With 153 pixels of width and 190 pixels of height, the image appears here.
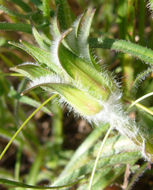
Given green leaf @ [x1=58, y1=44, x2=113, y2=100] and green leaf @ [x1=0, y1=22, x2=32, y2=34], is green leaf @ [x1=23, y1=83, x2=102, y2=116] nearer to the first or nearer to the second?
green leaf @ [x1=58, y1=44, x2=113, y2=100]

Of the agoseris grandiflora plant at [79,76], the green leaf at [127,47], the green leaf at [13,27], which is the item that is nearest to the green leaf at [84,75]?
the agoseris grandiflora plant at [79,76]

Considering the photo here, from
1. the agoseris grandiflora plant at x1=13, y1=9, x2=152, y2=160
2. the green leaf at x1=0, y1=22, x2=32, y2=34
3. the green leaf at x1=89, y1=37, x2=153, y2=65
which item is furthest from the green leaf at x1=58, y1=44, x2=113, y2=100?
the green leaf at x1=0, y1=22, x2=32, y2=34

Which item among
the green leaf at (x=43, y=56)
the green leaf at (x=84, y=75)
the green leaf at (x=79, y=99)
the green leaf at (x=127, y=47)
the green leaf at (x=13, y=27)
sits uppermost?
the green leaf at (x=13, y=27)

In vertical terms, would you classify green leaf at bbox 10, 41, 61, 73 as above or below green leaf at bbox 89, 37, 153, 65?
below

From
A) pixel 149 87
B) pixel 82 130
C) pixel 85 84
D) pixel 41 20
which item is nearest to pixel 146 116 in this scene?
pixel 149 87

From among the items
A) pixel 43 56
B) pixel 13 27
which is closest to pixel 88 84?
pixel 43 56

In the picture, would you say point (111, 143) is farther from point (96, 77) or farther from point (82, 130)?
point (82, 130)

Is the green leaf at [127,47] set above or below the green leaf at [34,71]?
above

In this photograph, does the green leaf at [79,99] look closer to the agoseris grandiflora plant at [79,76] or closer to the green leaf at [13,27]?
the agoseris grandiflora plant at [79,76]
